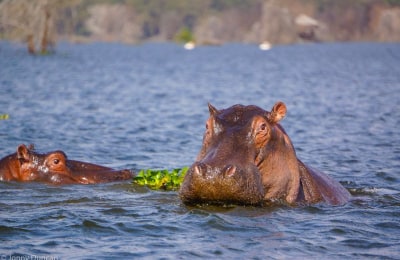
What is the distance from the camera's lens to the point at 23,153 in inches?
376

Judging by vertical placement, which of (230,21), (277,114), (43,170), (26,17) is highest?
(230,21)

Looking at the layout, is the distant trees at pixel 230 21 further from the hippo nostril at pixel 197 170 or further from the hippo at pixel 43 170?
the hippo nostril at pixel 197 170

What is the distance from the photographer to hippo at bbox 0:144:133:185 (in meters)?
9.63

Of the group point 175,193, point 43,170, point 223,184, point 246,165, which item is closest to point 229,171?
point 223,184

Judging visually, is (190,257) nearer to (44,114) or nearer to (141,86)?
(44,114)

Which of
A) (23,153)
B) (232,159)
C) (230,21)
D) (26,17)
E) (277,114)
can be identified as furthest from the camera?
(230,21)

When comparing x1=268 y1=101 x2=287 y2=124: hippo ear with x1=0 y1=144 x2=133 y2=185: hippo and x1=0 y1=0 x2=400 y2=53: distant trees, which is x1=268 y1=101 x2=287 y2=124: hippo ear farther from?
x1=0 y1=0 x2=400 y2=53: distant trees

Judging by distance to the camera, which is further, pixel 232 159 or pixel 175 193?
pixel 175 193

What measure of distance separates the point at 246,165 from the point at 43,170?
3304 mm

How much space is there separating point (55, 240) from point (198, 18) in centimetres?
15109

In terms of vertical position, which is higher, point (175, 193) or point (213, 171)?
point (213, 171)

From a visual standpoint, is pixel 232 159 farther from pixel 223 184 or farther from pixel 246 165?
pixel 223 184

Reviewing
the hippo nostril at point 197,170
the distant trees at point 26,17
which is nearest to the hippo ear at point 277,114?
the hippo nostril at point 197,170

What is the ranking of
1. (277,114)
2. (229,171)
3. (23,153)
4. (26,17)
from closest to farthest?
(229,171) < (277,114) < (23,153) < (26,17)
